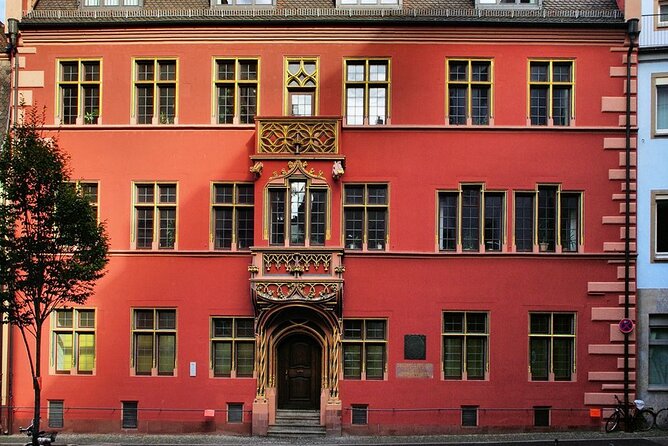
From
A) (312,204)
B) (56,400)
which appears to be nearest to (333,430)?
(312,204)

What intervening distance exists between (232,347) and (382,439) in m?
5.34

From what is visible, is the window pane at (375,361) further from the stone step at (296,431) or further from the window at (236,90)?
the window at (236,90)

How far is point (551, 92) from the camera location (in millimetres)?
24172

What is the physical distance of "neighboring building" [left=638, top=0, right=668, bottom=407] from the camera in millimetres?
23859

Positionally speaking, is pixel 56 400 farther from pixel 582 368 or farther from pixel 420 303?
pixel 582 368

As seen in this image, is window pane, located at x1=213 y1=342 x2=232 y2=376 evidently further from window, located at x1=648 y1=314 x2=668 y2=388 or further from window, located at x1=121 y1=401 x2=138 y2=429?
window, located at x1=648 y1=314 x2=668 y2=388

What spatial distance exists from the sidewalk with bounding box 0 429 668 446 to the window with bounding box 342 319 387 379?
1962 mm

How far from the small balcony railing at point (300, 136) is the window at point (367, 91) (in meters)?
1.06

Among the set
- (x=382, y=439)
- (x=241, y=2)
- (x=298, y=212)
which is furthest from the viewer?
(x=241, y=2)

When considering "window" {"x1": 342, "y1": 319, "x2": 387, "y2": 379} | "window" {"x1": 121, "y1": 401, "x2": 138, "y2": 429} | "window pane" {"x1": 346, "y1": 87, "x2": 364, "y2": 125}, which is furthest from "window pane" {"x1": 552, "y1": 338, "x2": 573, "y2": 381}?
"window" {"x1": 121, "y1": 401, "x2": 138, "y2": 429}

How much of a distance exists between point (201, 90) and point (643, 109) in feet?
45.6

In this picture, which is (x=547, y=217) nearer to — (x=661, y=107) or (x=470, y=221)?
(x=470, y=221)

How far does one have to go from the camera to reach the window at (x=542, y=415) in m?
23.5

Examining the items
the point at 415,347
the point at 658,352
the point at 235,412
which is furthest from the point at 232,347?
the point at 658,352
